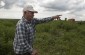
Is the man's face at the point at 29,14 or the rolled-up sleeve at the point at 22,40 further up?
the man's face at the point at 29,14

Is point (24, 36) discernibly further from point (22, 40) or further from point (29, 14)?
point (29, 14)

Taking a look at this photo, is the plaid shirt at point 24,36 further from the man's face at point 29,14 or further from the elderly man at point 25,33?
the man's face at point 29,14

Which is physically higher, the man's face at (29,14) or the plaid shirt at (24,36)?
the man's face at (29,14)

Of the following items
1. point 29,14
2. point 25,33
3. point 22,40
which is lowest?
point 22,40

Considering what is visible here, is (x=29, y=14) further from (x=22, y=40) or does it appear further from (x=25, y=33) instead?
(x=22, y=40)

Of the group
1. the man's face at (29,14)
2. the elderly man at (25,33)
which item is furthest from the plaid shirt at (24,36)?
the man's face at (29,14)

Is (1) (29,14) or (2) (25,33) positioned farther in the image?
(2) (25,33)

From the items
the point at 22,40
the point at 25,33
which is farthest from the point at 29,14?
the point at 22,40

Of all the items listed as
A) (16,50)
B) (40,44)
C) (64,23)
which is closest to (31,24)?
(16,50)

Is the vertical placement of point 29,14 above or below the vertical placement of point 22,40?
above

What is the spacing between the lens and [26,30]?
21.1ft

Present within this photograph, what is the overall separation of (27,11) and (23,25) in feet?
1.03

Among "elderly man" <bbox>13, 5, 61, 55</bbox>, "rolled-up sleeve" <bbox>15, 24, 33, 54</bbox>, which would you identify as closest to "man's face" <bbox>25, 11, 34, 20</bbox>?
"elderly man" <bbox>13, 5, 61, 55</bbox>

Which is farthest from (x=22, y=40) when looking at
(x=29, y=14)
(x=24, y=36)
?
(x=29, y=14)
